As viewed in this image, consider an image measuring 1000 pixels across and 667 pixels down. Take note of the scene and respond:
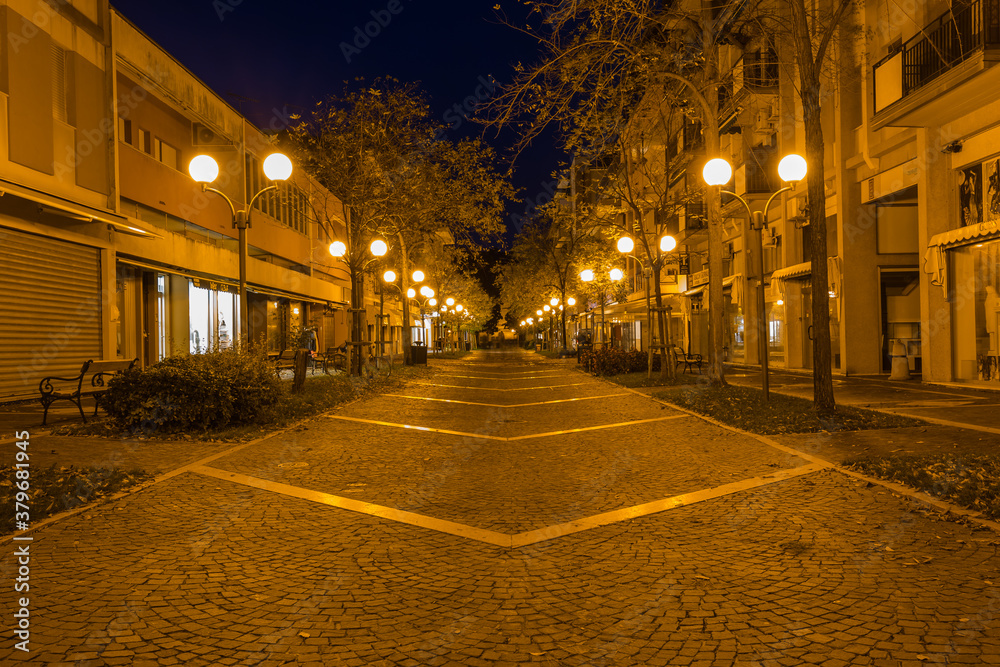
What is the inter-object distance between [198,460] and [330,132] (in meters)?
15.2

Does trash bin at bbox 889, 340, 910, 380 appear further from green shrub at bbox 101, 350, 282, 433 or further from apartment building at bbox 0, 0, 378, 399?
green shrub at bbox 101, 350, 282, 433

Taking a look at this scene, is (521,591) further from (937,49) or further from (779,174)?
(937,49)

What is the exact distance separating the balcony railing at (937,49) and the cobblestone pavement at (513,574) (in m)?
9.95

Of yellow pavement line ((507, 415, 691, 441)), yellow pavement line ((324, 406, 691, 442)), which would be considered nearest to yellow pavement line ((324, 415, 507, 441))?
yellow pavement line ((324, 406, 691, 442))

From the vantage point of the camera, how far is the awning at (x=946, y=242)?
1330 centimetres

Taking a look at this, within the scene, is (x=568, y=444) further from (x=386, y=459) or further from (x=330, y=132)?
(x=330, y=132)

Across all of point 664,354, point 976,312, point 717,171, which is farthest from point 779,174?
point 664,354

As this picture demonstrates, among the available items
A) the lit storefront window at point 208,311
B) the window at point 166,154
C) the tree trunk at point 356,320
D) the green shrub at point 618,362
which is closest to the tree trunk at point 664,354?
the green shrub at point 618,362

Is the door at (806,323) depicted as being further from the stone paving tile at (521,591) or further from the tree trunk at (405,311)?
the stone paving tile at (521,591)

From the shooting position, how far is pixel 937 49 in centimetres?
1124

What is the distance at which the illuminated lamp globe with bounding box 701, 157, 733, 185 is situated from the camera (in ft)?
41.1

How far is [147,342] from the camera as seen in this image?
19.3 metres

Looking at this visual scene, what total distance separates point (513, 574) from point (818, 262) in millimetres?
7751

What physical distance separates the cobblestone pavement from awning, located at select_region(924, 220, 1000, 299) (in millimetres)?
9513
